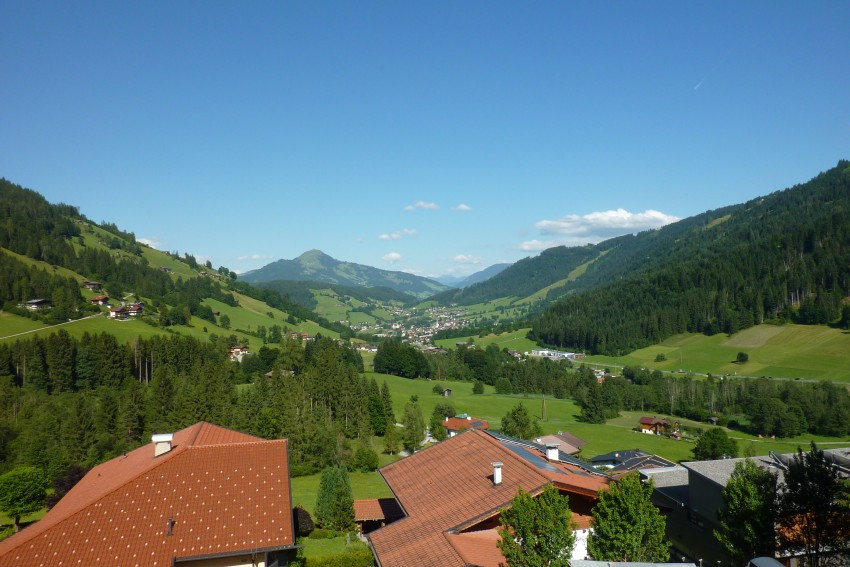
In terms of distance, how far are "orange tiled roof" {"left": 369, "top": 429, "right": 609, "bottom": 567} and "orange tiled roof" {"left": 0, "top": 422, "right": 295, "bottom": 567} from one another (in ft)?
14.0

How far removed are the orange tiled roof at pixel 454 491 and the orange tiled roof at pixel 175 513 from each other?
4282mm

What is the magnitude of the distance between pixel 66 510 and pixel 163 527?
4.67 meters

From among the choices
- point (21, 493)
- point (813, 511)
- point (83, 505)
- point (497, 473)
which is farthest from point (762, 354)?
point (83, 505)

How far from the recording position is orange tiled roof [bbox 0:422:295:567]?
54.3 ft

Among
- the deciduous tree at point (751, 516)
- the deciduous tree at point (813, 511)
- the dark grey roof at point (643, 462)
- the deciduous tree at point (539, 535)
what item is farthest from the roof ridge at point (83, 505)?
the dark grey roof at point (643, 462)

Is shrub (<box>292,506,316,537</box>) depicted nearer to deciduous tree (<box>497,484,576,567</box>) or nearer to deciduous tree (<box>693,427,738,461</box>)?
deciduous tree (<box>497,484,576,567</box>)

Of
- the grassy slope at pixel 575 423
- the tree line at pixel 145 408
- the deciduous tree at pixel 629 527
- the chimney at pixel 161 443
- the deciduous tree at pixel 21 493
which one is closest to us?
the deciduous tree at pixel 629 527

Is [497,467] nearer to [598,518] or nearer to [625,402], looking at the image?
[598,518]

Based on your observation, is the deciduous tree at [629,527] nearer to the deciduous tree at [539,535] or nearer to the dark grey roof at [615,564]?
the dark grey roof at [615,564]

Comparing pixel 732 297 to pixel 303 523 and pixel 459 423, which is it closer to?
pixel 459 423

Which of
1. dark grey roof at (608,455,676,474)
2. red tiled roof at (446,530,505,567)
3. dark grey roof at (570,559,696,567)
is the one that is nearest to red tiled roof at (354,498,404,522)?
red tiled roof at (446,530,505,567)

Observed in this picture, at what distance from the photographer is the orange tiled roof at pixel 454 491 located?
56.0 ft

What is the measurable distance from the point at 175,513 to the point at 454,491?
411 inches

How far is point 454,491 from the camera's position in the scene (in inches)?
804
